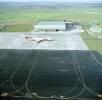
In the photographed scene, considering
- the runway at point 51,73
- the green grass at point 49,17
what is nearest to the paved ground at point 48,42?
the runway at point 51,73

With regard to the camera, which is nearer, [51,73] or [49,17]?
[51,73]

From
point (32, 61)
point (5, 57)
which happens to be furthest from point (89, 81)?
point (5, 57)

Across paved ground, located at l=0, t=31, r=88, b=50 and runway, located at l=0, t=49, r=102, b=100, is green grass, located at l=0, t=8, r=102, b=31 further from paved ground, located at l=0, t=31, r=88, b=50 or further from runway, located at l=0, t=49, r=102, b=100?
runway, located at l=0, t=49, r=102, b=100

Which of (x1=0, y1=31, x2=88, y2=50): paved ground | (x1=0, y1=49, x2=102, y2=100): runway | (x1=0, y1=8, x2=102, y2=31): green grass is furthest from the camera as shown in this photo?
(x1=0, y1=8, x2=102, y2=31): green grass

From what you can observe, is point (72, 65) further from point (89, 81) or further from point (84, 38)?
point (84, 38)

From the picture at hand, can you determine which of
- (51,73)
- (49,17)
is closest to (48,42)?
(51,73)

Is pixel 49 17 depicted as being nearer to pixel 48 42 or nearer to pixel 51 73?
pixel 48 42

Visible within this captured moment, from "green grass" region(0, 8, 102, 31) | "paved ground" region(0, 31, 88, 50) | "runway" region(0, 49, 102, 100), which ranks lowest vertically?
"green grass" region(0, 8, 102, 31)

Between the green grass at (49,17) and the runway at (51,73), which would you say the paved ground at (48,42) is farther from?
the green grass at (49,17)

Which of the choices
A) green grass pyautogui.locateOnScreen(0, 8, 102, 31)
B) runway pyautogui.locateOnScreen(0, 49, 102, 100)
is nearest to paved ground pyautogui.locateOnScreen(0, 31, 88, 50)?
runway pyautogui.locateOnScreen(0, 49, 102, 100)
